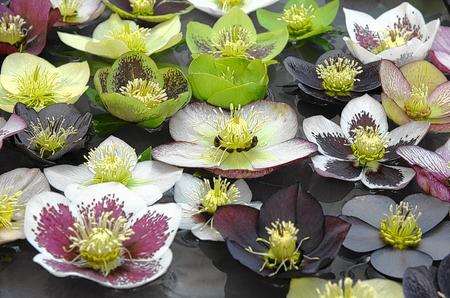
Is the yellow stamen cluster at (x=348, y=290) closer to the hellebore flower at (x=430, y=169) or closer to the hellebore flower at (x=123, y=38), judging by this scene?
the hellebore flower at (x=430, y=169)

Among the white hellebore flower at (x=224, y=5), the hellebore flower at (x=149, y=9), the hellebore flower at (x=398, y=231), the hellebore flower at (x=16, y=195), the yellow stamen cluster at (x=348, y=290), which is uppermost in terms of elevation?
the white hellebore flower at (x=224, y=5)

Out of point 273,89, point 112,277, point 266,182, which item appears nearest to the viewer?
point 112,277

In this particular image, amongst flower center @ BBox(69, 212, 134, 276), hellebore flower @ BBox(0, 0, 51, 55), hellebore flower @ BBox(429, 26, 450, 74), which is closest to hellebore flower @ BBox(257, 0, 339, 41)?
hellebore flower @ BBox(429, 26, 450, 74)

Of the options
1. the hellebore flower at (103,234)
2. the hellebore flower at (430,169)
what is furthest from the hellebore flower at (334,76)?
the hellebore flower at (103,234)

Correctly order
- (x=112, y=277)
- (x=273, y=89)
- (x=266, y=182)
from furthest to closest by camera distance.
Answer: (x=273, y=89), (x=266, y=182), (x=112, y=277)

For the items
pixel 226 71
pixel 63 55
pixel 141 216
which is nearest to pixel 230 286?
pixel 141 216

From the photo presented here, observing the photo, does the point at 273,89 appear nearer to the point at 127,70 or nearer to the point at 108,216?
the point at 127,70
